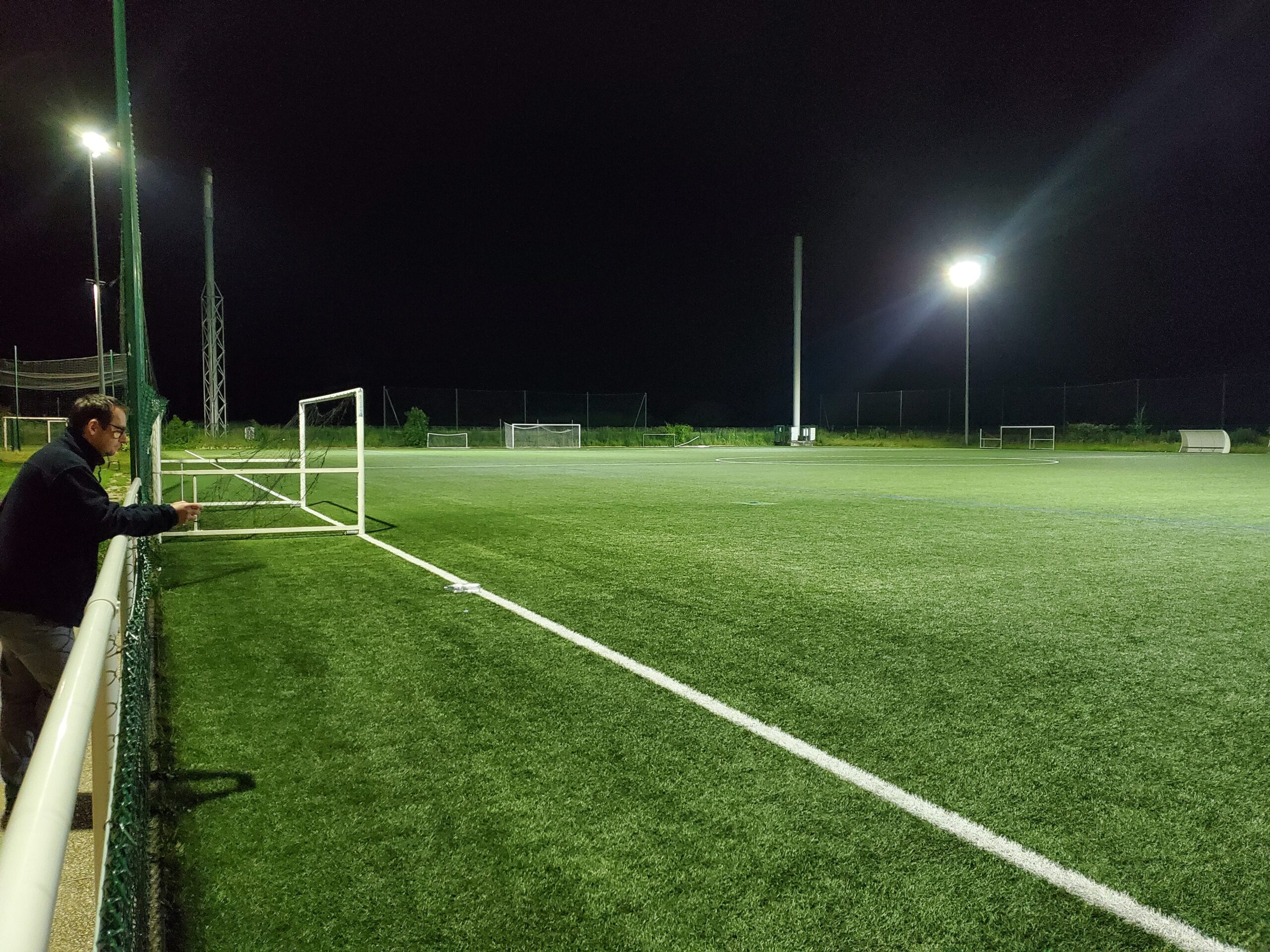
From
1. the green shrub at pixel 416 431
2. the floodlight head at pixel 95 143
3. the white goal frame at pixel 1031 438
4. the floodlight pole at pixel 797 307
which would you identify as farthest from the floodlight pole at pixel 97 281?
the white goal frame at pixel 1031 438

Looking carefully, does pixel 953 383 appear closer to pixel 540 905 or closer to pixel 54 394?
pixel 54 394

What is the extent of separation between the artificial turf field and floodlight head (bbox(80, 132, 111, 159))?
12.8 metres

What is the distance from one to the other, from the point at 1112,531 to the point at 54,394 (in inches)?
1841

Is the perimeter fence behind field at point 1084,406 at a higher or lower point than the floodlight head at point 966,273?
lower

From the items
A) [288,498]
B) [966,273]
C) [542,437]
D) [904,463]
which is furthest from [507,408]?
[288,498]

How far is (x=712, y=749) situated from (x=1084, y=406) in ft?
186

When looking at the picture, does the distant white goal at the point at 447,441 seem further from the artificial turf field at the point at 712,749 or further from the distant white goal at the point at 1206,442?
the artificial turf field at the point at 712,749

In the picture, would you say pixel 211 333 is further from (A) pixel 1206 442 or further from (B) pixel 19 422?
(A) pixel 1206 442

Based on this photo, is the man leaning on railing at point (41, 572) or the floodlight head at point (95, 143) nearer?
the man leaning on railing at point (41, 572)

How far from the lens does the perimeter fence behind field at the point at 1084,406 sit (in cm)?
4650

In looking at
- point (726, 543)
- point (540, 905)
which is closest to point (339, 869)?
point (540, 905)

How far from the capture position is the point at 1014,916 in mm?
2340

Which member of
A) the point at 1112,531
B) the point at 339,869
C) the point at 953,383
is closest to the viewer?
the point at 339,869

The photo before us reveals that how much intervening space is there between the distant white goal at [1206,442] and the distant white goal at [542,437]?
29.8m
